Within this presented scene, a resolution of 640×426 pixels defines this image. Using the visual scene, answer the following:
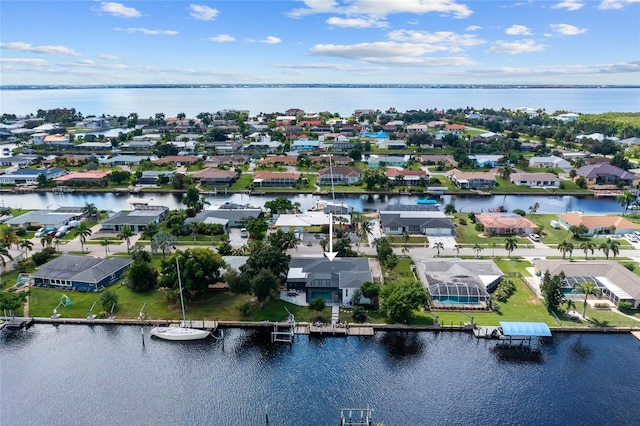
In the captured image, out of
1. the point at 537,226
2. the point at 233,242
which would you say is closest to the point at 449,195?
the point at 537,226

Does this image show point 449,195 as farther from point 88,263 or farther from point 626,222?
point 88,263

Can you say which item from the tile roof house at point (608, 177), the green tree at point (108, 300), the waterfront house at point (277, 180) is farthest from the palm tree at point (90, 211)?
the tile roof house at point (608, 177)

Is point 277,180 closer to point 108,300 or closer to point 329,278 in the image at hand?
point 329,278

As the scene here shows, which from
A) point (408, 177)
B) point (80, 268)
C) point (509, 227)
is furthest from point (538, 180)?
point (80, 268)

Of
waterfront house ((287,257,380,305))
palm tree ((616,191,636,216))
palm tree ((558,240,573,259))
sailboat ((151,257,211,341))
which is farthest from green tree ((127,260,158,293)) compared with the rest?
palm tree ((616,191,636,216))

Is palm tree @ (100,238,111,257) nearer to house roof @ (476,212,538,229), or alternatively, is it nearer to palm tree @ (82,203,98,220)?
palm tree @ (82,203,98,220)
